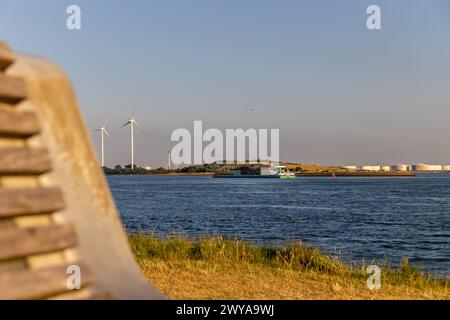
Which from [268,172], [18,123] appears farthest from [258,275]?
[268,172]

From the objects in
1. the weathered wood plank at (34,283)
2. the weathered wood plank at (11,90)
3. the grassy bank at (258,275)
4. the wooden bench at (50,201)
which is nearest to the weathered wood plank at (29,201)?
the wooden bench at (50,201)

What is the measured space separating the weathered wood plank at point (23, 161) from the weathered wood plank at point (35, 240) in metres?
0.32

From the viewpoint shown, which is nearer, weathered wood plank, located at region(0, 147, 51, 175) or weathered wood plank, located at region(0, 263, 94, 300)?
weathered wood plank, located at region(0, 263, 94, 300)

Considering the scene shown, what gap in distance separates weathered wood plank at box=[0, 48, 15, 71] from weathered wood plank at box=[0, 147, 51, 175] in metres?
0.52

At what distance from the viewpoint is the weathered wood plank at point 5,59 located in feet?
10.2

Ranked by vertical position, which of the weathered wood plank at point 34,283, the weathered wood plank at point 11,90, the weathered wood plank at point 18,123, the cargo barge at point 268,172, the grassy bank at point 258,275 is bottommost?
the cargo barge at point 268,172

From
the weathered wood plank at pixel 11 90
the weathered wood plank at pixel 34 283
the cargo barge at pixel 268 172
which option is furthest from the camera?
the cargo barge at pixel 268 172

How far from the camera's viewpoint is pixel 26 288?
2.87 m

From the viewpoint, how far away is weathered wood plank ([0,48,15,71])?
3.12m

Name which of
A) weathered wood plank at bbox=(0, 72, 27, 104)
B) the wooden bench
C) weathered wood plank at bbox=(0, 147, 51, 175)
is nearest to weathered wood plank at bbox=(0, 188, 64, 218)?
the wooden bench

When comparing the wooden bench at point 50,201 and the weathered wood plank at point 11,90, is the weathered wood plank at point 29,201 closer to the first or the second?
the wooden bench at point 50,201

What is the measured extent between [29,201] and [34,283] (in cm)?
44

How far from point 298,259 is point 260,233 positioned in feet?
66.5

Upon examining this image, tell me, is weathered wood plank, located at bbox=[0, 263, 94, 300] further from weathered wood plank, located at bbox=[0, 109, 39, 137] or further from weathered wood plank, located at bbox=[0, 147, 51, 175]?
weathered wood plank, located at bbox=[0, 109, 39, 137]
